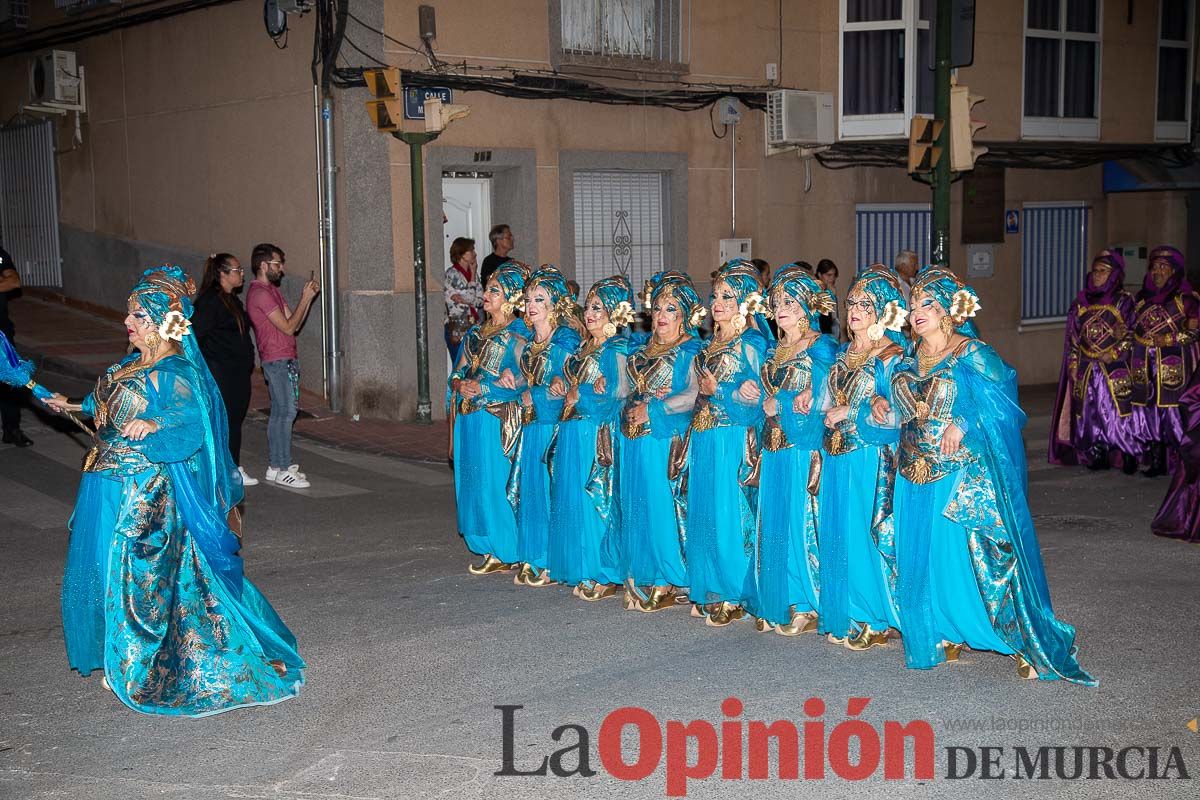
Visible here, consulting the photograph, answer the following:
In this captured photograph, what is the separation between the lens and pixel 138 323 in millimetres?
5977

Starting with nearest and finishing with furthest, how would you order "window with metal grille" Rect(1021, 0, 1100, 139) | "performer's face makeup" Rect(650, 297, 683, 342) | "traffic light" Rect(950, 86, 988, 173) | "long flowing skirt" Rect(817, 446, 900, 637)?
"long flowing skirt" Rect(817, 446, 900, 637), "performer's face makeup" Rect(650, 297, 683, 342), "traffic light" Rect(950, 86, 988, 173), "window with metal grille" Rect(1021, 0, 1100, 139)

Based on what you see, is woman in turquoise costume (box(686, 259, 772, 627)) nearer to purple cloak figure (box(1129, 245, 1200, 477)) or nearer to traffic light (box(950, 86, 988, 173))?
purple cloak figure (box(1129, 245, 1200, 477))

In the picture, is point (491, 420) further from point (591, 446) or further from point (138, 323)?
point (138, 323)

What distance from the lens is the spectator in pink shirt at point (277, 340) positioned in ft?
35.0

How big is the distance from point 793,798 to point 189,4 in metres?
13.8

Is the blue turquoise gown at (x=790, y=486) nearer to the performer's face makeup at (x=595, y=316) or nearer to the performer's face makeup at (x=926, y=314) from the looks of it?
the performer's face makeup at (x=926, y=314)

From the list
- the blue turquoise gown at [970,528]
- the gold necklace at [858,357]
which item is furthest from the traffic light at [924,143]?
the blue turquoise gown at [970,528]

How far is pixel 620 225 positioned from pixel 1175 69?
916 cm

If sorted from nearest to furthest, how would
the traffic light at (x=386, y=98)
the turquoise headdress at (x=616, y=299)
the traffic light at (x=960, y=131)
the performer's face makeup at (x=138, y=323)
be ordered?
the performer's face makeup at (x=138, y=323) < the turquoise headdress at (x=616, y=299) < the traffic light at (x=960, y=131) < the traffic light at (x=386, y=98)

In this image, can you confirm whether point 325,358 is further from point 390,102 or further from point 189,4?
point 189,4

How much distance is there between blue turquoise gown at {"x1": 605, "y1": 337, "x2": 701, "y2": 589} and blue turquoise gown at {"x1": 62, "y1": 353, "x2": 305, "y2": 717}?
216cm

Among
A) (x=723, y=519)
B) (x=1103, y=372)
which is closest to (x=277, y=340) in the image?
(x=723, y=519)

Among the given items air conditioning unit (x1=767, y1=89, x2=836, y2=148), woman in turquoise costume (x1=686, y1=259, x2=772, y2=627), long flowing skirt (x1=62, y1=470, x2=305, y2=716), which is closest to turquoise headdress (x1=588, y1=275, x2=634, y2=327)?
woman in turquoise costume (x1=686, y1=259, x2=772, y2=627)

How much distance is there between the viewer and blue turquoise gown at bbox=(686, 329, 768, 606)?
7125 millimetres
